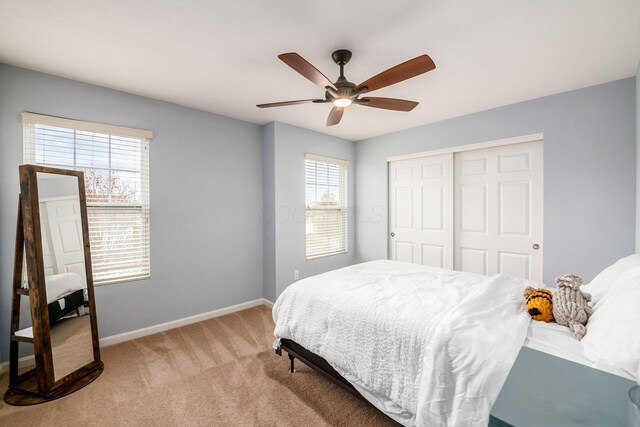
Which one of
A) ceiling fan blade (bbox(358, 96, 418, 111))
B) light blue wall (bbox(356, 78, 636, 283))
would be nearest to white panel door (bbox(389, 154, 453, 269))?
light blue wall (bbox(356, 78, 636, 283))

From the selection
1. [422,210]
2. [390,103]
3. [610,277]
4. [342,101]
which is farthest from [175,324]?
[610,277]

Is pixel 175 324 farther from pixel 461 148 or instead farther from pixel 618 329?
pixel 461 148

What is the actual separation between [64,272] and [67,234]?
0.99 ft

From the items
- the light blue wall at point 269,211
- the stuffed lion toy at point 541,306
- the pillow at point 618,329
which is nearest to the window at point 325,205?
the light blue wall at point 269,211

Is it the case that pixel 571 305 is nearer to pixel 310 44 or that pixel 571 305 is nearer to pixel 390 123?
pixel 310 44

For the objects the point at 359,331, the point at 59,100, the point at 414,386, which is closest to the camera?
the point at 414,386

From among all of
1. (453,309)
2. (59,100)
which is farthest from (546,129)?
(59,100)

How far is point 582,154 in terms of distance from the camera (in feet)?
8.91

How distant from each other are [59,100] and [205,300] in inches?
95.2

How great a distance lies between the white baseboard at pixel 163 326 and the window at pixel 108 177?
559mm

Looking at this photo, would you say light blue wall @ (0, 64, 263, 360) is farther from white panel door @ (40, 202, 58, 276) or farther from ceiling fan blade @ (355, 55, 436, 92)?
ceiling fan blade @ (355, 55, 436, 92)

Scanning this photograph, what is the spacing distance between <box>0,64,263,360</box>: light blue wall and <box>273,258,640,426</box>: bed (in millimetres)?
1524

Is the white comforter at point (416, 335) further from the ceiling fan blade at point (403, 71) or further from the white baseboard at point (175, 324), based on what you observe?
the white baseboard at point (175, 324)

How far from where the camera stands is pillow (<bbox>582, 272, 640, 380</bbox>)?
0.96 metres
